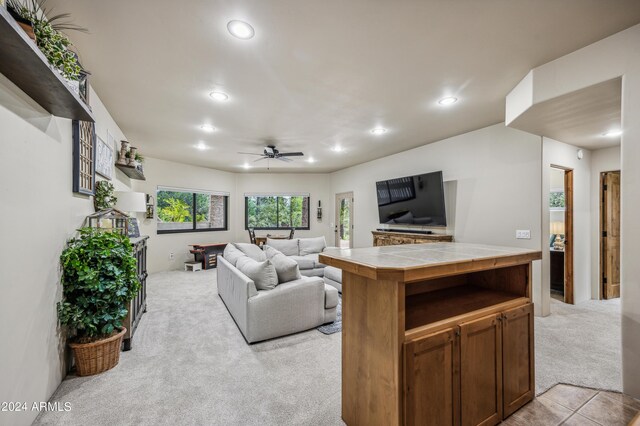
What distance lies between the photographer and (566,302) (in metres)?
4.20

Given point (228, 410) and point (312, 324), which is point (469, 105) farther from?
point (228, 410)

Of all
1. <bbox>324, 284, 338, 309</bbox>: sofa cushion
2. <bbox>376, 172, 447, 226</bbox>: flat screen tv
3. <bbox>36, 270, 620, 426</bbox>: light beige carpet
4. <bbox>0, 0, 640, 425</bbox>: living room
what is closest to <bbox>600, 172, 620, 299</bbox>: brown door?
<bbox>0, 0, 640, 425</bbox>: living room

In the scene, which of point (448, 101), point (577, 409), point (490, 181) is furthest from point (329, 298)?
point (490, 181)

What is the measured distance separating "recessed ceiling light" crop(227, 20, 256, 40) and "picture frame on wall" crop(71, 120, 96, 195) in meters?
1.66

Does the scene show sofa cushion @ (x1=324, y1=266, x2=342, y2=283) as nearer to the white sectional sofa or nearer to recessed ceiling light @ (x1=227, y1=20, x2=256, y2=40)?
the white sectional sofa

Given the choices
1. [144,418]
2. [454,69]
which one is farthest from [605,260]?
[144,418]

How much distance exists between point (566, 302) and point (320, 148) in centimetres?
487

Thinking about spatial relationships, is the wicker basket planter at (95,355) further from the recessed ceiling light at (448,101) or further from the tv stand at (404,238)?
the tv stand at (404,238)

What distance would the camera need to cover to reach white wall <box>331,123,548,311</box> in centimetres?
365

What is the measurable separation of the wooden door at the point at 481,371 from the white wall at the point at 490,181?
2624 millimetres

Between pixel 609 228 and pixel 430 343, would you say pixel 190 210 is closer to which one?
pixel 430 343

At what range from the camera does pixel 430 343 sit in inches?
55.7

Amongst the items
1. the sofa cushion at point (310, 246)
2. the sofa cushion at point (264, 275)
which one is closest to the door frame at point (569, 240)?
the sofa cushion at point (310, 246)

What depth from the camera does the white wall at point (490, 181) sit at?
365 centimetres
